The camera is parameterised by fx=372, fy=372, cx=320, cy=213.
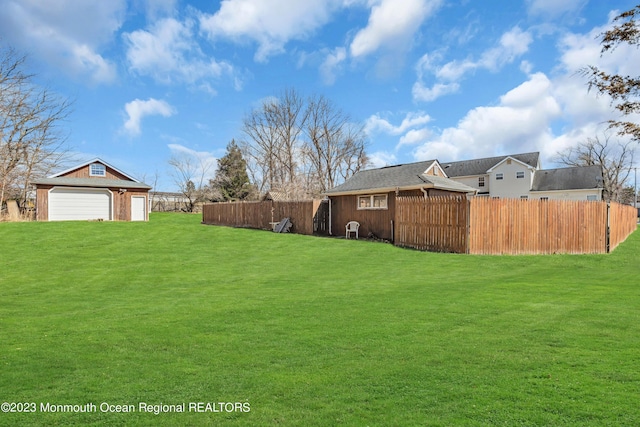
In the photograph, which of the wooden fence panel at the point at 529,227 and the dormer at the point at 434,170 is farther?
the dormer at the point at 434,170

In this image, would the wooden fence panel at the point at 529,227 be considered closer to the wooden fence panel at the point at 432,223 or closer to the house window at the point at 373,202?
A: the wooden fence panel at the point at 432,223

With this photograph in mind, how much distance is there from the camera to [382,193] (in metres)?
19.9

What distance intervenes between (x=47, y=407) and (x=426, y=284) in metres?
7.89

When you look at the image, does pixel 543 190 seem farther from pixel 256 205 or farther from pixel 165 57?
pixel 165 57

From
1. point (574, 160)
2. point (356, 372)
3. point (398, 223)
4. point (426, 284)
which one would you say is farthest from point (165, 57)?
point (574, 160)

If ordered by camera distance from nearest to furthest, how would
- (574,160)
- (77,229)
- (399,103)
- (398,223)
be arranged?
1. (398,223)
2. (77,229)
3. (399,103)
4. (574,160)

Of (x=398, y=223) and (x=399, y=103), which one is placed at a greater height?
(x=399, y=103)

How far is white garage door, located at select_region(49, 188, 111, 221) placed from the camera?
26.8 m

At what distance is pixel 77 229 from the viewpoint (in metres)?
19.1

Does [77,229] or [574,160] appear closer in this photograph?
[77,229]

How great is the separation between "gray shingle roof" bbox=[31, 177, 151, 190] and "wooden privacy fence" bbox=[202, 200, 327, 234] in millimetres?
5948

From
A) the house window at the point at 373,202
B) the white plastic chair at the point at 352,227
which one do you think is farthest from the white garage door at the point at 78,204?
the house window at the point at 373,202

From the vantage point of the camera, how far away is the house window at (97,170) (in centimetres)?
2825

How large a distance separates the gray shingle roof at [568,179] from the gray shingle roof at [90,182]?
3672cm
